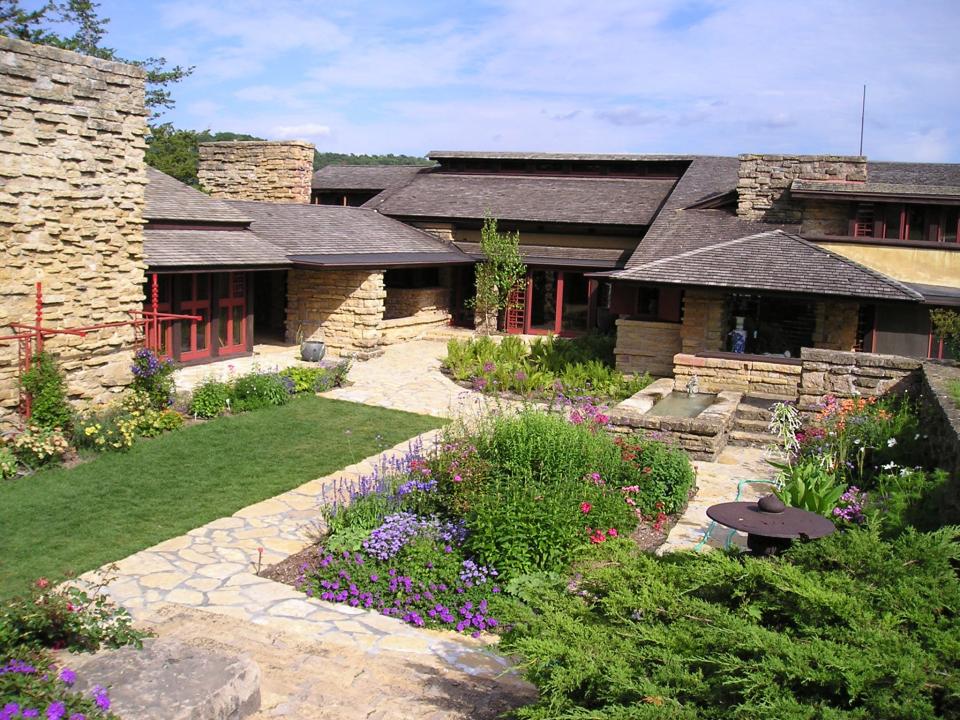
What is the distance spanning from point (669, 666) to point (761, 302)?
16.2 metres

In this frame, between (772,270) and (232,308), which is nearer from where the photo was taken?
(772,270)

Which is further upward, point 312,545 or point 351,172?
point 351,172

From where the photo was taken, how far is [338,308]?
20.6 metres

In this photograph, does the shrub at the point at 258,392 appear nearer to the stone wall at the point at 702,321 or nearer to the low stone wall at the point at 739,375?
the low stone wall at the point at 739,375

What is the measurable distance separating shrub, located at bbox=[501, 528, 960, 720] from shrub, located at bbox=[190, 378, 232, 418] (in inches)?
402

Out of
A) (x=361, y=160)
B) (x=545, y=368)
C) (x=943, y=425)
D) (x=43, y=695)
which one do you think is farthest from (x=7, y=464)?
(x=361, y=160)

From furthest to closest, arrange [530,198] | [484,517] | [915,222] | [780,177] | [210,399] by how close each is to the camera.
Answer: [530,198], [780,177], [915,222], [210,399], [484,517]

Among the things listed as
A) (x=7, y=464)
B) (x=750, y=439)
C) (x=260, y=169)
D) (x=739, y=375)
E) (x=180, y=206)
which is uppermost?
(x=260, y=169)

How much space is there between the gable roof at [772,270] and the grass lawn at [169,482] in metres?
5.64

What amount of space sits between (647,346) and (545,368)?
2178 millimetres

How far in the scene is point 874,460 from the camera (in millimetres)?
9742

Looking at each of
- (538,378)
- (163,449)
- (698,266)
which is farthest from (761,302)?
(163,449)

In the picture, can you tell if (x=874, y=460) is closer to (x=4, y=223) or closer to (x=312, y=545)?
(x=312, y=545)

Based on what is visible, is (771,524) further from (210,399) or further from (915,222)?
(915,222)
